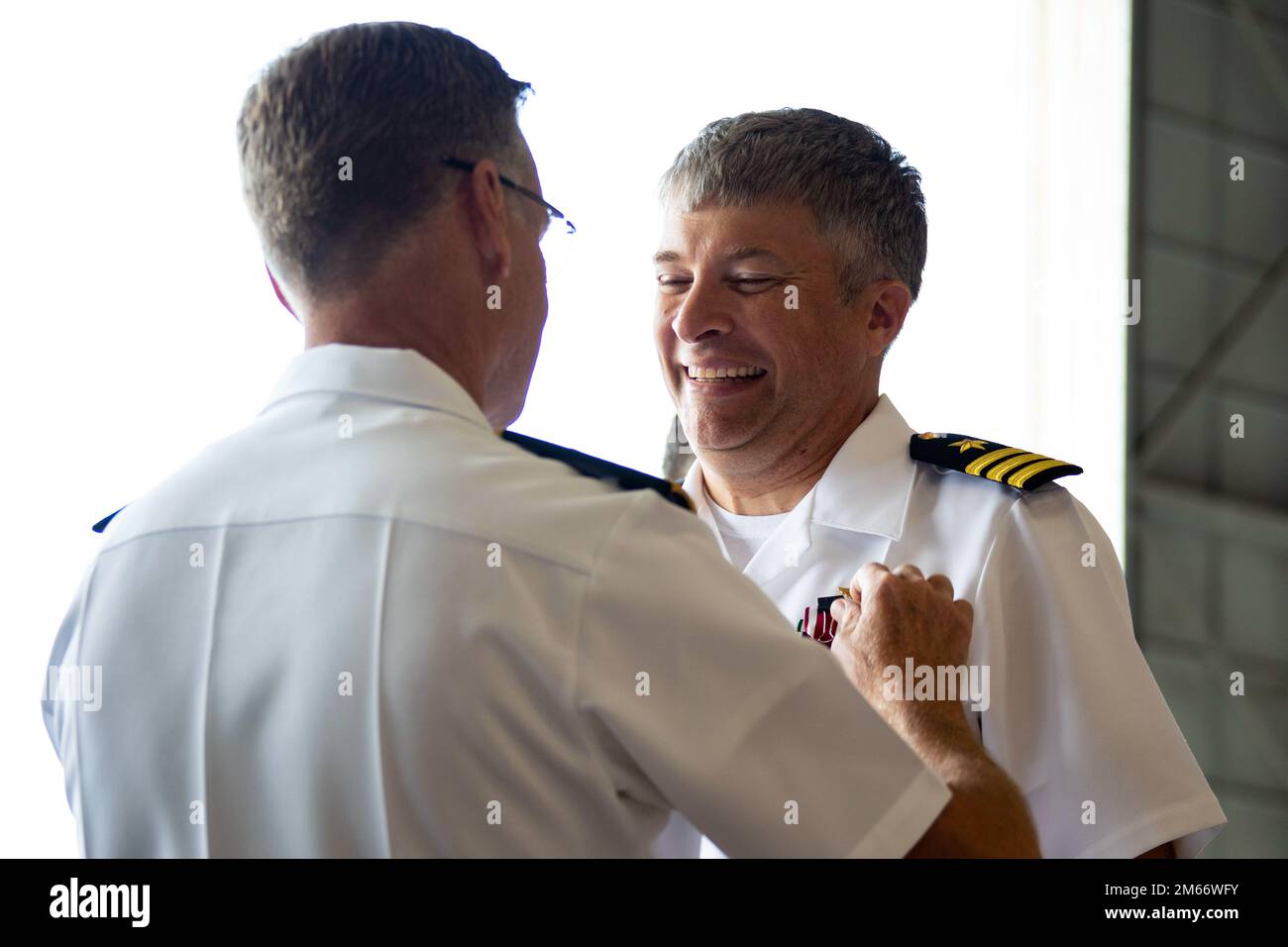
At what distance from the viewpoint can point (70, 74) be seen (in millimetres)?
3129

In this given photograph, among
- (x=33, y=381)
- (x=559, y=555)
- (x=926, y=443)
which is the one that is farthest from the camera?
(x=33, y=381)

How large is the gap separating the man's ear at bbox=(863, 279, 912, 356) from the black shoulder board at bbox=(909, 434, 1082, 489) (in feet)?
0.46

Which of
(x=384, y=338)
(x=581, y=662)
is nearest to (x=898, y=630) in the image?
(x=581, y=662)

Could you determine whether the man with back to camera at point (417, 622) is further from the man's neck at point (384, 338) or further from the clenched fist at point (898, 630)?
the clenched fist at point (898, 630)

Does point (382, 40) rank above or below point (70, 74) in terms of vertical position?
below

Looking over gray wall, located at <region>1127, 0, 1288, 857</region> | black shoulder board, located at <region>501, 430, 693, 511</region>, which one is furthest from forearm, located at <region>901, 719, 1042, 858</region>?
gray wall, located at <region>1127, 0, 1288, 857</region>

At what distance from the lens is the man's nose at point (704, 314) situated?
1.71 m

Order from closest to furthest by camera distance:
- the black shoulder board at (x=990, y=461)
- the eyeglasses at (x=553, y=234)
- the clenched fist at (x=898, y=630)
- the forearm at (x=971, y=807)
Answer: the forearm at (x=971, y=807)
the eyeglasses at (x=553, y=234)
the clenched fist at (x=898, y=630)
the black shoulder board at (x=990, y=461)

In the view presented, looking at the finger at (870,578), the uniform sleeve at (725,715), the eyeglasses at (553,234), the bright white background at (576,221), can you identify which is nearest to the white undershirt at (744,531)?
the finger at (870,578)

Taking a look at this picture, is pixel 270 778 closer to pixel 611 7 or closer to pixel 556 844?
pixel 556 844

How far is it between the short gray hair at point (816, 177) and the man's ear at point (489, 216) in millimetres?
643

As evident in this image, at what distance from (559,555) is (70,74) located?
275 cm

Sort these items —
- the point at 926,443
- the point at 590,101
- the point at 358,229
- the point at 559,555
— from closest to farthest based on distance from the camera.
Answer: the point at 559,555 < the point at 358,229 < the point at 926,443 < the point at 590,101
